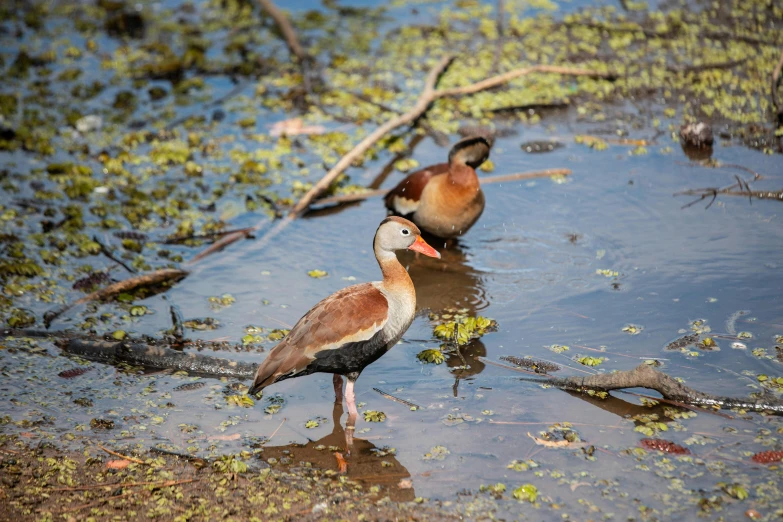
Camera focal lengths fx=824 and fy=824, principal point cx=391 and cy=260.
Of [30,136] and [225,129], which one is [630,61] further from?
[30,136]

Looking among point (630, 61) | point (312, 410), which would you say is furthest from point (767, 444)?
point (630, 61)

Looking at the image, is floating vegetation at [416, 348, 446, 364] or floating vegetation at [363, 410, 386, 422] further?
floating vegetation at [416, 348, 446, 364]

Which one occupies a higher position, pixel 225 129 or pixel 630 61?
pixel 630 61

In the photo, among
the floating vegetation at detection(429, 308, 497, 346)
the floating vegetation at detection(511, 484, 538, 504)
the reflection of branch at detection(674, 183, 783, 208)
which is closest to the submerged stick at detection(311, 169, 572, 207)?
the reflection of branch at detection(674, 183, 783, 208)

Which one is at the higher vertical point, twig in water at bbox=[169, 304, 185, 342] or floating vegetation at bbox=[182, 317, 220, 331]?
twig in water at bbox=[169, 304, 185, 342]

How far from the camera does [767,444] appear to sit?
451 cm

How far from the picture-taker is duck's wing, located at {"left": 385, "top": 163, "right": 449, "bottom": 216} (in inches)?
302

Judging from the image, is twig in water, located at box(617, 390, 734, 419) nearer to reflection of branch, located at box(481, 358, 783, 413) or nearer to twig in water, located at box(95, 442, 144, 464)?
reflection of branch, located at box(481, 358, 783, 413)

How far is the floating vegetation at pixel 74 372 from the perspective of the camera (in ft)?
18.2

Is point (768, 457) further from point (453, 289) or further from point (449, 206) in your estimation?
point (449, 206)

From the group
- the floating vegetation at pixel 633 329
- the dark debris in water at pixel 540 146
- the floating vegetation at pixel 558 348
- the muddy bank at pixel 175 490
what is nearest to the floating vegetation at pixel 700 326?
the floating vegetation at pixel 633 329

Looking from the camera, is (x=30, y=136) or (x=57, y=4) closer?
(x=30, y=136)

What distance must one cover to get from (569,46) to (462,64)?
1434mm

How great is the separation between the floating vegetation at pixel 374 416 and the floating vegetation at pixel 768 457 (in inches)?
84.1
